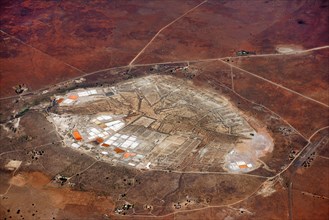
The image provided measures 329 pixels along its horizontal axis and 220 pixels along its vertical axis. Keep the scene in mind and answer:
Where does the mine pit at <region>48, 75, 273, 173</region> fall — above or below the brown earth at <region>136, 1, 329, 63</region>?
below

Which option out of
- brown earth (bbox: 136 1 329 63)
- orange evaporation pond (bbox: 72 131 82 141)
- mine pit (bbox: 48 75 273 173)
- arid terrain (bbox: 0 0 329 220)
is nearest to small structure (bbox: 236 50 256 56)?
arid terrain (bbox: 0 0 329 220)

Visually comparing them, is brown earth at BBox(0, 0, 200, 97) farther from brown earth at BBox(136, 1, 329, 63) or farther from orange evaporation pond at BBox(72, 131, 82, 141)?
orange evaporation pond at BBox(72, 131, 82, 141)

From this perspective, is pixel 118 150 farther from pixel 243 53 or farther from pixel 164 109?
pixel 243 53

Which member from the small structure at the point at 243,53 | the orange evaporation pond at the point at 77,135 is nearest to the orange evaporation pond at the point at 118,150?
the orange evaporation pond at the point at 77,135

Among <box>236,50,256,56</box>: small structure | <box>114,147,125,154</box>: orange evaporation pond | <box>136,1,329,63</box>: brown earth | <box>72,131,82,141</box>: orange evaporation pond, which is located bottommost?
<box>114,147,125,154</box>: orange evaporation pond

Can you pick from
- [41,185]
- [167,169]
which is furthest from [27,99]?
[167,169]

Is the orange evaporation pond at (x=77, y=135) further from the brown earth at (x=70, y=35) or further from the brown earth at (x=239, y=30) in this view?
the brown earth at (x=239, y=30)
